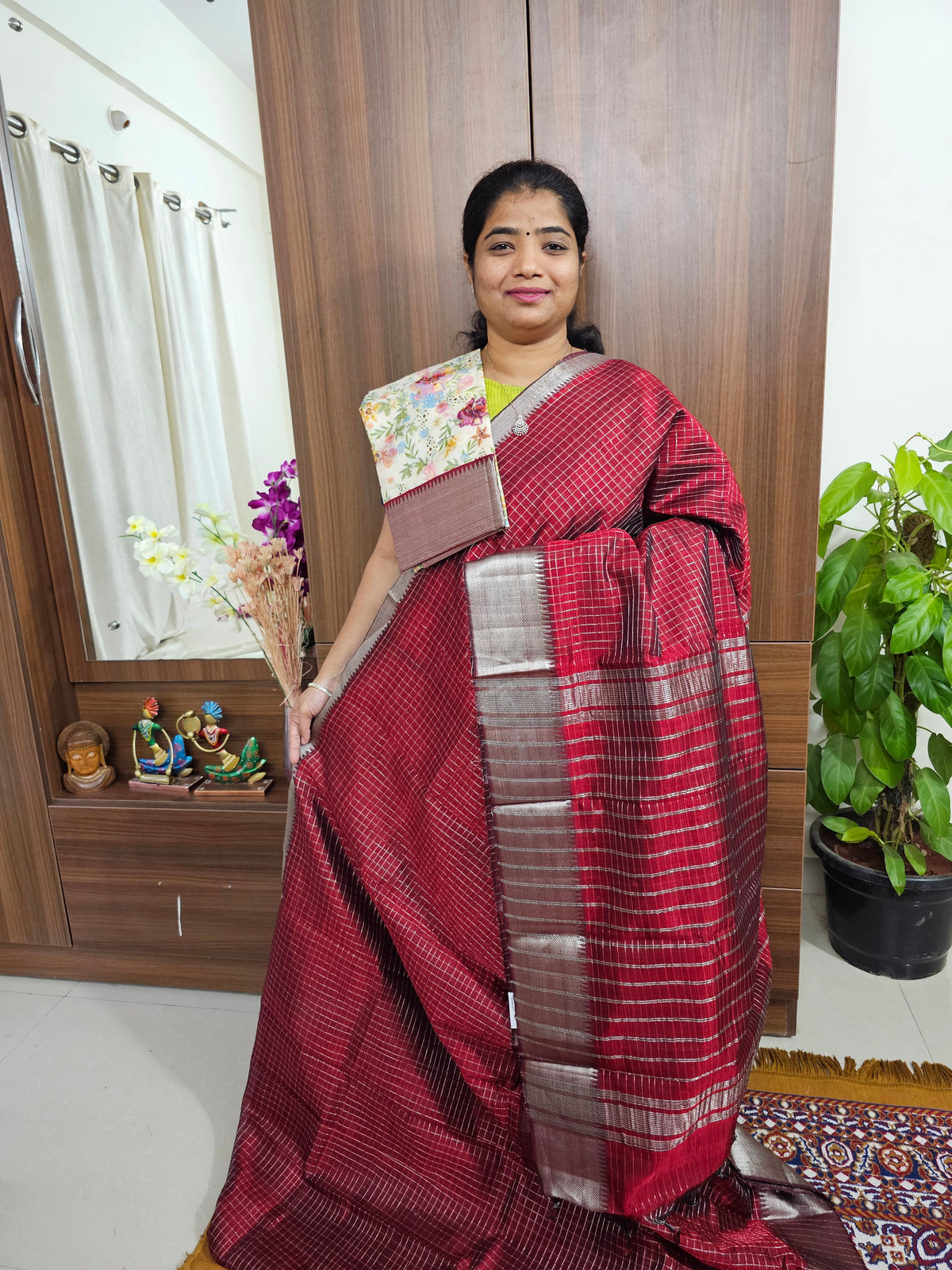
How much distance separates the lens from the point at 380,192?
1.46m

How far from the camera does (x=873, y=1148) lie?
4.51 feet

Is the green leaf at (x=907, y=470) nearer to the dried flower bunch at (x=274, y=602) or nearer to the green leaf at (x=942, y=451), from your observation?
the green leaf at (x=942, y=451)

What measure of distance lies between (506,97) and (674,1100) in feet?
4.96

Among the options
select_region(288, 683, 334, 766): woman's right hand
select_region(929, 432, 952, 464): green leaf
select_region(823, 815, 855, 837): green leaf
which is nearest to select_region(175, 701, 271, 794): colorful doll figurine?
select_region(288, 683, 334, 766): woman's right hand

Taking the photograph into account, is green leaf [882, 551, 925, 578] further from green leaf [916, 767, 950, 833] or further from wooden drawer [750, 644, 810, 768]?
green leaf [916, 767, 950, 833]

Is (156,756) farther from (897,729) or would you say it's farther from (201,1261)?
(897,729)

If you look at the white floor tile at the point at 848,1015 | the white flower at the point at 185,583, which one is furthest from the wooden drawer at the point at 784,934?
the white flower at the point at 185,583

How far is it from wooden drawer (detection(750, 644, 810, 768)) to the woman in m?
0.31

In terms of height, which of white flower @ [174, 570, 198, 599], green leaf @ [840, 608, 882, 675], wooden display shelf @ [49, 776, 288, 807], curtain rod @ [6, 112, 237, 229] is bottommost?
wooden display shelf @ [49, 776, 288, 807]

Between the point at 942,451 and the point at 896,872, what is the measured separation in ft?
2.68

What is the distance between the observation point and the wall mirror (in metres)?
1.72

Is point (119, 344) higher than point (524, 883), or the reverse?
point (119, 344)

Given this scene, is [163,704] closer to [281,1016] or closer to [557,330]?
[281,1016]

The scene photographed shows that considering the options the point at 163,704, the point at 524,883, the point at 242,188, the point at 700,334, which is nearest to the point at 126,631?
the point at 163,704
